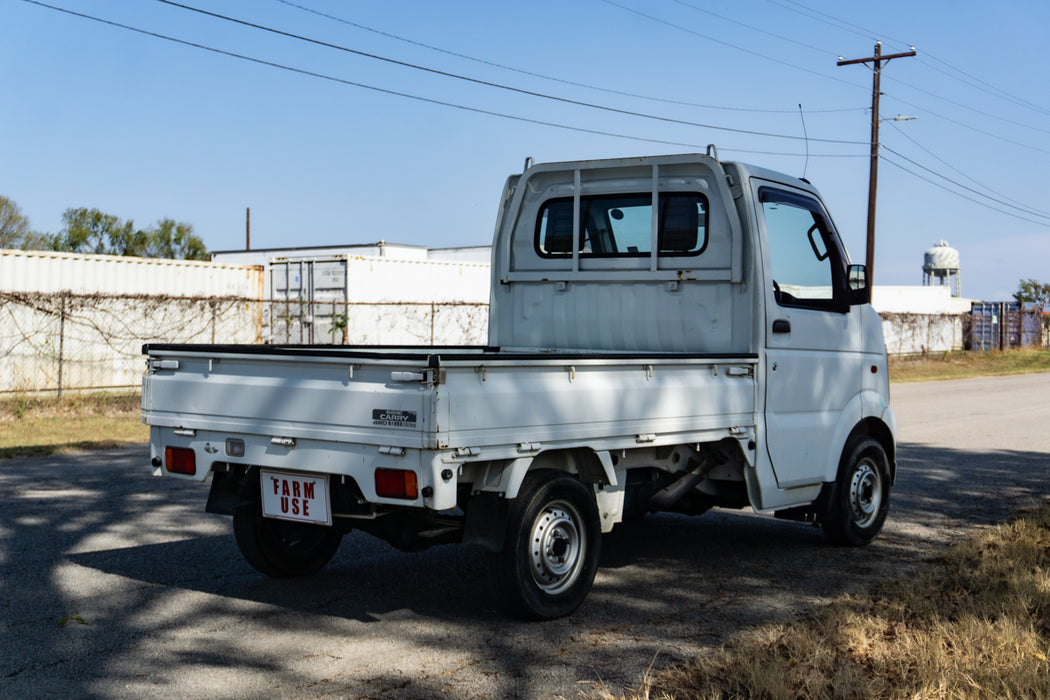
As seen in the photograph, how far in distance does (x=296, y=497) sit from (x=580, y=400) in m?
1.53

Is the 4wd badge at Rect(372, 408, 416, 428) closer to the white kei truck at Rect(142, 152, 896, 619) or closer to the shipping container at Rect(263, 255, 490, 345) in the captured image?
the white kei truck at Rect(142, 152, 896, 619)

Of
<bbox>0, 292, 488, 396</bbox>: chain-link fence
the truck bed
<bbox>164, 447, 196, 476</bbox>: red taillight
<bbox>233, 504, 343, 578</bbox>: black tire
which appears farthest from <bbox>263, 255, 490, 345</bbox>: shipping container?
the truck bed

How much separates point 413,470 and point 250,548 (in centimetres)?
187

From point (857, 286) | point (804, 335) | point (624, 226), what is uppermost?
point (624, 226)

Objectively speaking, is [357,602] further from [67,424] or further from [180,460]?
[67,424]

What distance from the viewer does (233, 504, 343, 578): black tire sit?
6.54m

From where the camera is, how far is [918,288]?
6500 centimetres

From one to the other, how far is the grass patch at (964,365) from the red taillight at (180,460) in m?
26.1

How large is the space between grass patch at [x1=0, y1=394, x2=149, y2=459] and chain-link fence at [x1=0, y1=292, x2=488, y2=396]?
0.61m

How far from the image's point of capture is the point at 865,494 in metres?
8.27

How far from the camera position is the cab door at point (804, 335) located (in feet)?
23.8

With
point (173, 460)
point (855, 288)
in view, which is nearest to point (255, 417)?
point (173, 460)

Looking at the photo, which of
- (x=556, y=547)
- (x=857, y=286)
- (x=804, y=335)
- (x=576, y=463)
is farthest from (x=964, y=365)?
(x=556, y=547)

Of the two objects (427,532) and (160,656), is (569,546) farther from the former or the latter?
(160,656)
